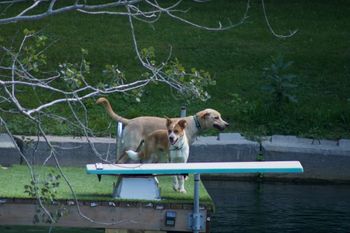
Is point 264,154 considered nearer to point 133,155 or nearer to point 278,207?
point 278,207

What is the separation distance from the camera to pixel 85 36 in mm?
23594

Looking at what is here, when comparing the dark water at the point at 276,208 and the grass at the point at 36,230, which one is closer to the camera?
the grass at the point at 36,230

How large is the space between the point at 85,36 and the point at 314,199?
8994 mm

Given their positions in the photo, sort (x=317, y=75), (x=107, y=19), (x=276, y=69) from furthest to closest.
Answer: (x=107, y=19) < (x=317, y=75) < (x=276, y=69)

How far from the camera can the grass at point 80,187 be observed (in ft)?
40.1

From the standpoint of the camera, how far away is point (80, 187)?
13391 mm

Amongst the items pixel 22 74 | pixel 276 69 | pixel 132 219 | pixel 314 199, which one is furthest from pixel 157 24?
pixel 22 74

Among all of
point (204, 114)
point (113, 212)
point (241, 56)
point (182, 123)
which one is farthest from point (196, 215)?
point (241, 56)

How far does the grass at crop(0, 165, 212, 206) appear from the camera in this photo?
1222 centimetres

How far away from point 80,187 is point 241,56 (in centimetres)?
981

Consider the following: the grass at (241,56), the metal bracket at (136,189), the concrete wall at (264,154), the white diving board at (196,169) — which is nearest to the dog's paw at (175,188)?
the metal bracket at (136,189)

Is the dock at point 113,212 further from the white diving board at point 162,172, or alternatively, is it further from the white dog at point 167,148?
the white dog at point 167,148

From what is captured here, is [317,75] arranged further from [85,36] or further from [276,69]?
[85,36]

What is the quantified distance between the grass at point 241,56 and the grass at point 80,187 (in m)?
2.84
